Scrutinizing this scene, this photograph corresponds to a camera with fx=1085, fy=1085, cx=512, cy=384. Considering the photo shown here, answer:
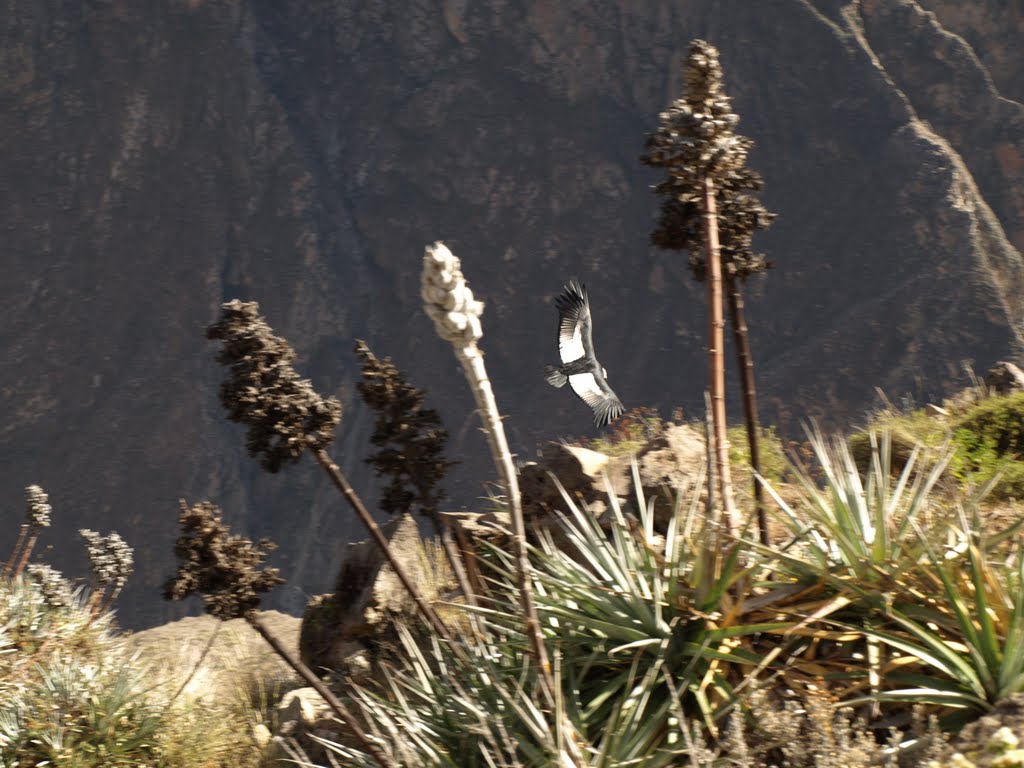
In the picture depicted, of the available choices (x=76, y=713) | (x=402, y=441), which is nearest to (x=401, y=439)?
(x=402, y=441)

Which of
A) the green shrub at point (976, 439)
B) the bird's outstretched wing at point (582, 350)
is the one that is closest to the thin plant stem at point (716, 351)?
the bird's outstretched wing at point (582, 350)

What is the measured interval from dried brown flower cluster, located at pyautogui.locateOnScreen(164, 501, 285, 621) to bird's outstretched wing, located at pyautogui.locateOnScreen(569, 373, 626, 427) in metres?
2.17

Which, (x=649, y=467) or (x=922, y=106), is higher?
(x=922, y=106)

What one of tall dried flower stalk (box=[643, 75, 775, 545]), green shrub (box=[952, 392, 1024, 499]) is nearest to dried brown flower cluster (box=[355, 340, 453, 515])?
tall dried flower stalk (box=[643, 75, 775, 545])

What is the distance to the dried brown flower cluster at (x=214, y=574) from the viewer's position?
5516mm

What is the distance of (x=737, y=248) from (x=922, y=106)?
50.0 m

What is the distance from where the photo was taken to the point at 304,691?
6.70m

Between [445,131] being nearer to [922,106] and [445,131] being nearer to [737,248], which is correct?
[922,106]

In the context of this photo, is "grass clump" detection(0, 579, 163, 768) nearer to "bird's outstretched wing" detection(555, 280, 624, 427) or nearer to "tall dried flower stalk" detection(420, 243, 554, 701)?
"bird's outstretched wing" detection(555, 280, 624, 427)

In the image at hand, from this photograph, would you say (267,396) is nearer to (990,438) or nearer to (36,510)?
(36,510)

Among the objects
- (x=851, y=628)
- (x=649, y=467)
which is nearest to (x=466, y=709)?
(x=851, y=628)

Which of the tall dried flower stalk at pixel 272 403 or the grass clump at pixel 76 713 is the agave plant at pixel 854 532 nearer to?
the tall dried flower stalk at pixel 272 403

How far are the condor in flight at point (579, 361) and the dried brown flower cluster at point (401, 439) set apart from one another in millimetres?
970

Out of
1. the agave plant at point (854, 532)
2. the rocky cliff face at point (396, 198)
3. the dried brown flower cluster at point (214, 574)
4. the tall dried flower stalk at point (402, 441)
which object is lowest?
the agave plant at point (854, 532)
